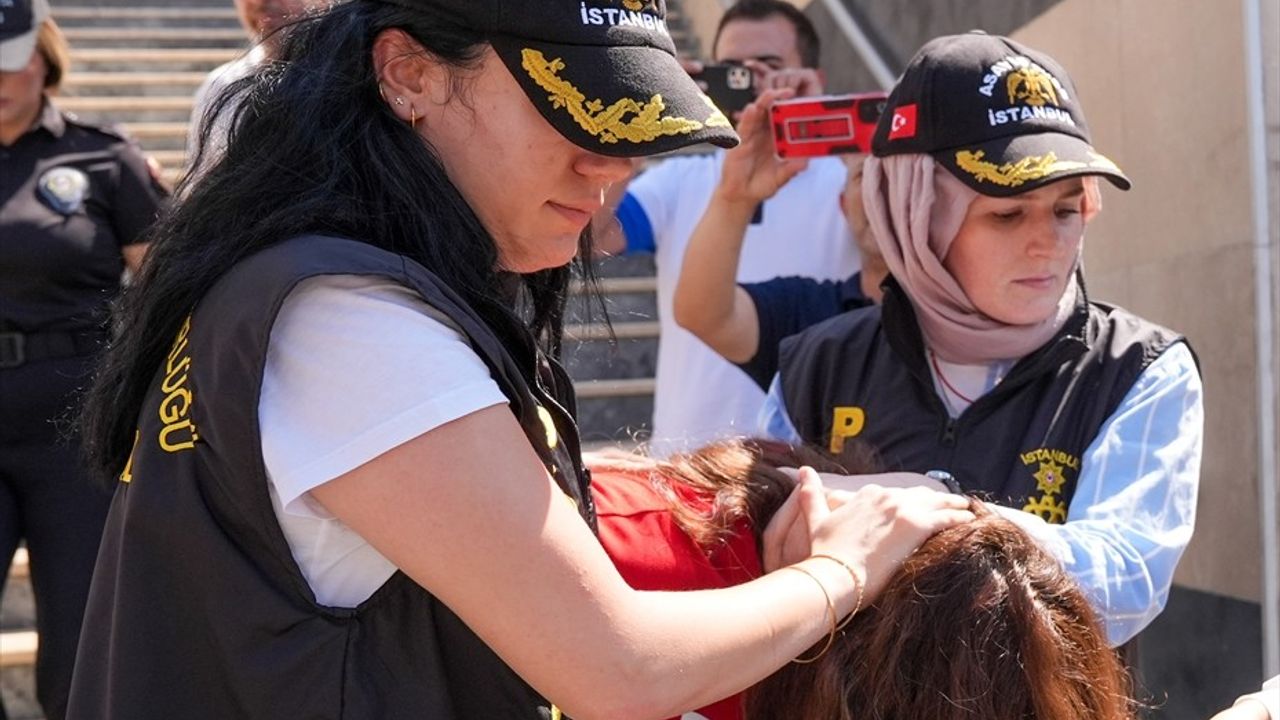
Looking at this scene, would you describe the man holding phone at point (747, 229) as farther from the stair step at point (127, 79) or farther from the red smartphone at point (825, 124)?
the stair step at point (127, 79)

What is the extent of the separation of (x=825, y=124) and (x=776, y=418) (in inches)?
25.9

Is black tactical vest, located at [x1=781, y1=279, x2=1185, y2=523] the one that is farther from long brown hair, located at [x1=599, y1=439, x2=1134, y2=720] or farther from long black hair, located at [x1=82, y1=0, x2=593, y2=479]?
long black hair, located at [x1=82, y1=0, x2=593, y2=479]

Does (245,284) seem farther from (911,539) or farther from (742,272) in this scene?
(742,272)

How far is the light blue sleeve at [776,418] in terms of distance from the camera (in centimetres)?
228

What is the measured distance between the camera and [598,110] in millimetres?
1323

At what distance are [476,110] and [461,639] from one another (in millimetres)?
464

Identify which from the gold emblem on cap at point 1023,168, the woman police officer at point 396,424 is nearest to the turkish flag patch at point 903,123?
the gold emblem on cap at point 1023,168

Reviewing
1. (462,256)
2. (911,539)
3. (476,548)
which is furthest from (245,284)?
(911,539)

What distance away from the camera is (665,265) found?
346 centimetres

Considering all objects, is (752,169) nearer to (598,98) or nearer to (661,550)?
(661,550)

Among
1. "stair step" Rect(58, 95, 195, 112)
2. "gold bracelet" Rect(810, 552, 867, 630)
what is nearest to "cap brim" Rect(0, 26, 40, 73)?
"gold bracelet" Rect(810, 552, 867, 630)

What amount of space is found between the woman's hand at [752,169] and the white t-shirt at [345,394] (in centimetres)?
155

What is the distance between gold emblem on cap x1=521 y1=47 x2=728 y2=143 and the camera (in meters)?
1.32

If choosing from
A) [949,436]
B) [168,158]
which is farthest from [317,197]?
[168,158]
